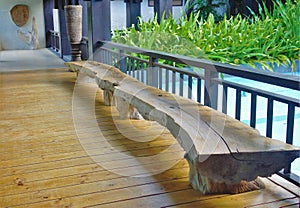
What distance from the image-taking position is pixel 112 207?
2.05 m

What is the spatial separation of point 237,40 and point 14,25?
25.0ft

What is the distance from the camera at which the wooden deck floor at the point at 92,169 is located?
2121 mm

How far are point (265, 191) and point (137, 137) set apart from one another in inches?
53.7

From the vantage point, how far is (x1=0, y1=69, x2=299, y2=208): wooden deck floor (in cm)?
212

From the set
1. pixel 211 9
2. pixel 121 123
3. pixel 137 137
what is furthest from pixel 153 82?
pixel 211 9

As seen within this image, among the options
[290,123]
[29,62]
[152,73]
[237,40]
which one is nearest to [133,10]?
[237,40]

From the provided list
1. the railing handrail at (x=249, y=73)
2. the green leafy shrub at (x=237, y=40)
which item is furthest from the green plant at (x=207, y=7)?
the railing handrail at (x=249, y=73)

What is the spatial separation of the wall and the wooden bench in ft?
32.6

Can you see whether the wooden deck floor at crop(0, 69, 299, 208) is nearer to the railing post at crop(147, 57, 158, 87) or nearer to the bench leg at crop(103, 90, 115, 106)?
the bench leg at crop(103, 90, 115, 106)

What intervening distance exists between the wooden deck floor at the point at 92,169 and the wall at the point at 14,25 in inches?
328

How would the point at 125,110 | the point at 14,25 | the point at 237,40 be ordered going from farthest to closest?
the point at 14,25 → the point at 237,40 → the point at 125,110

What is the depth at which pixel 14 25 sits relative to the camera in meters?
11.7

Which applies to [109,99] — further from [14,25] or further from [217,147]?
[14,25]

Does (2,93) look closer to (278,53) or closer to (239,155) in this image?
(239,155)
